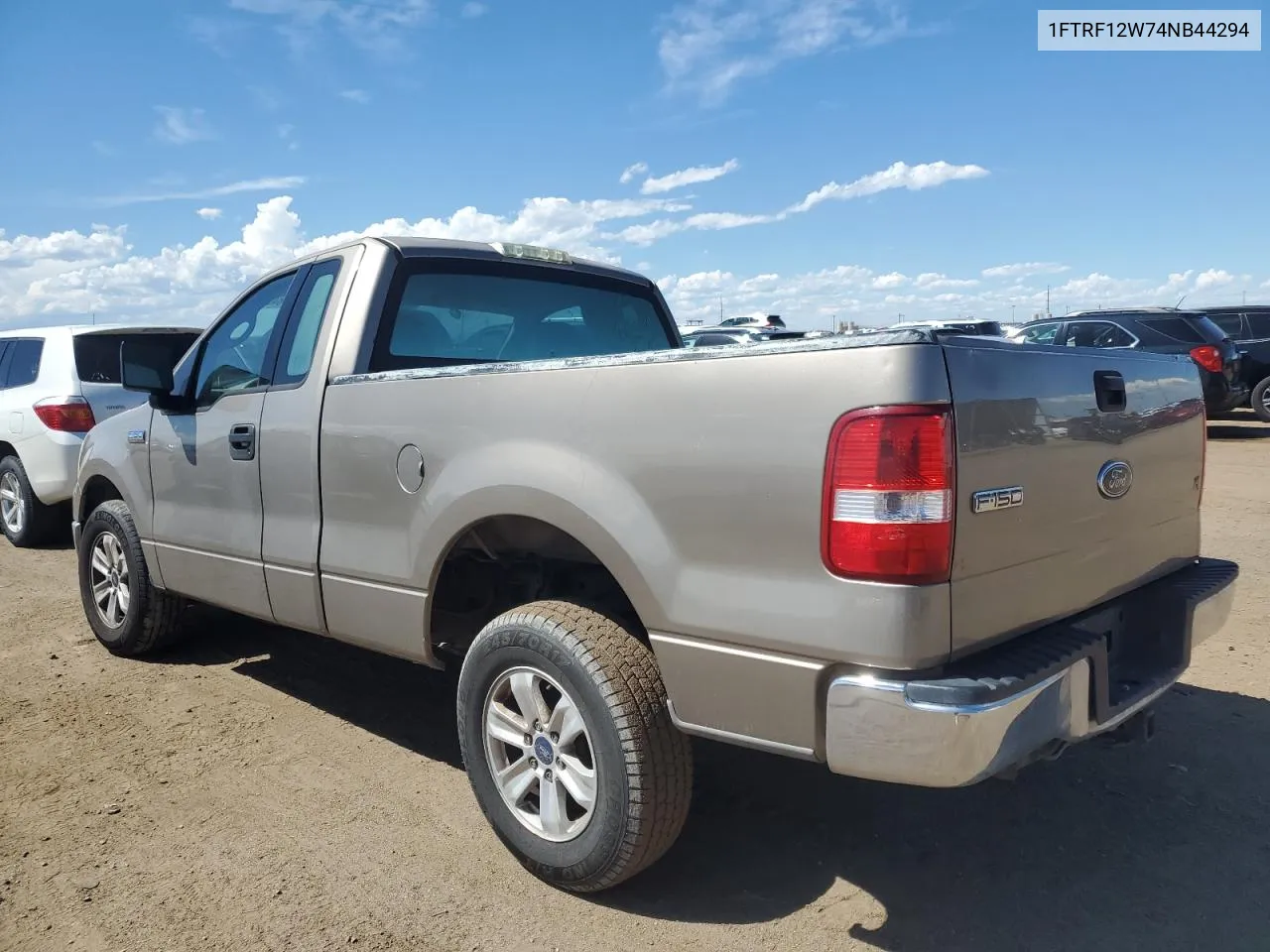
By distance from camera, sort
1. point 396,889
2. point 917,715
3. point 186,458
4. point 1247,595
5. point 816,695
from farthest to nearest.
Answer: point 1247,595, point 186,458, point 396,889, point 816,695, point 917,715

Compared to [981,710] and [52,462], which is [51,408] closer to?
[52,462]

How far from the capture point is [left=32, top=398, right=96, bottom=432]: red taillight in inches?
292

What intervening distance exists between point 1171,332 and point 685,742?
13210 millimetres

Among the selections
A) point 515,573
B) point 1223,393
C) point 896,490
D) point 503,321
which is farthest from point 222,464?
point 1223,393

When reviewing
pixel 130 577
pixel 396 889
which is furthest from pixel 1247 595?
pixel 130 577

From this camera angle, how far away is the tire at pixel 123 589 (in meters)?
4.65

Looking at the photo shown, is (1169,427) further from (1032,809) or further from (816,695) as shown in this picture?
(816,695)

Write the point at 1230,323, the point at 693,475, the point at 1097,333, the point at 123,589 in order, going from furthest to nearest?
the point at 1230,323 → the point at 1097,333 → the point at 123,589 → the point at 693,475

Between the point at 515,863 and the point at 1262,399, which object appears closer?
the point at 515,863

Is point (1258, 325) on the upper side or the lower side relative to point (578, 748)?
upper

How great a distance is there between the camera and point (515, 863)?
115 inches

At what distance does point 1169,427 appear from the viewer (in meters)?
2.93

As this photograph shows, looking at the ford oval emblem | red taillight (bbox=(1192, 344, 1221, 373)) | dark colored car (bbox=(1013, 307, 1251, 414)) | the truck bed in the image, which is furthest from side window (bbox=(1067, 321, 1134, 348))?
the ford oval emblem

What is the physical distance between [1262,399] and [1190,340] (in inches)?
74.9
